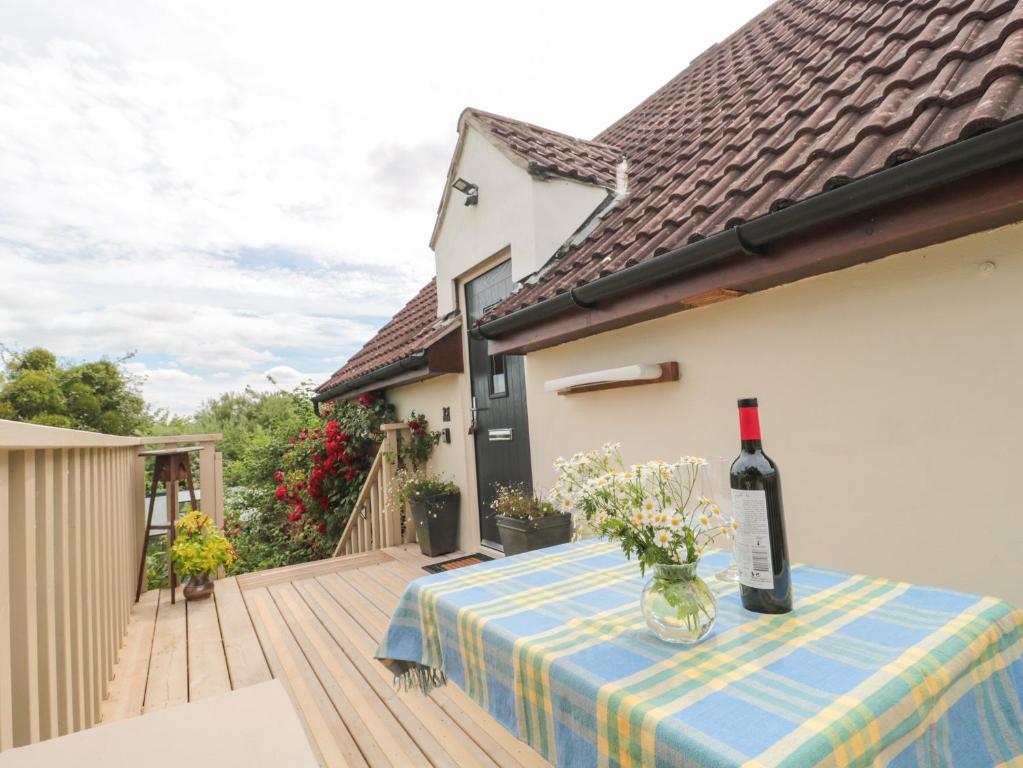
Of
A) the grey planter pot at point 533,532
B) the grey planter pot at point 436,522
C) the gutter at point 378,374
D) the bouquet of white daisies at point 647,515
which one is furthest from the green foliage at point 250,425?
the bouquet of white daisies at point 647,515

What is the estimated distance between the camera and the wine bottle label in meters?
1.04

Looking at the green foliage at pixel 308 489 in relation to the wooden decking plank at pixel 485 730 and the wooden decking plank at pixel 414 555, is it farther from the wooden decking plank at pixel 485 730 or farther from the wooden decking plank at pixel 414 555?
the wooden decking plank at pixel 485 730

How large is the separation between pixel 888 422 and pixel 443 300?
449cm

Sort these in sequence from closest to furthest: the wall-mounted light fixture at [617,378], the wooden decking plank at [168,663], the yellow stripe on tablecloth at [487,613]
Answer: the yellow stripe on tablecloth at [487,613], the wooden decking plank at [168,663], the wall-mounted light fixture at [617,378]

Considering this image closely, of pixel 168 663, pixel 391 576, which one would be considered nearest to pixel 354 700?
pixel 168 663

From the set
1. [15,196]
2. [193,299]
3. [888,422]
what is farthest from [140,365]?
[888,422]

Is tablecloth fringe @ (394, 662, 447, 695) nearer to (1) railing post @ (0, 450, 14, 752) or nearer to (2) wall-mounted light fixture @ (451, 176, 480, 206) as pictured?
(1) railing post @ (0, 450, 14, 752)

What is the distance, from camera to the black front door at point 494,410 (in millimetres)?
4418

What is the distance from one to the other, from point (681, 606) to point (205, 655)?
11.0 ft

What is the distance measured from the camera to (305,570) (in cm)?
486

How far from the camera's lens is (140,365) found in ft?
55.2

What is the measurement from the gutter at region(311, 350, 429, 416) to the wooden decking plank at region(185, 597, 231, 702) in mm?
2708

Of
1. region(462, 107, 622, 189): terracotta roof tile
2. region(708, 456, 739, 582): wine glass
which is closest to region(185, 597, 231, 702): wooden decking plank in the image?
region(708, 456, 739, 582): wine glass

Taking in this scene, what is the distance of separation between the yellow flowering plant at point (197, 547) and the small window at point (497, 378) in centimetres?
270
